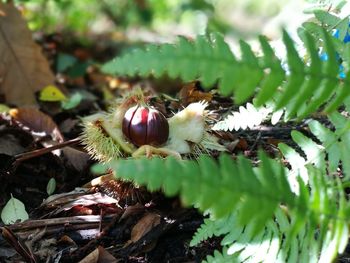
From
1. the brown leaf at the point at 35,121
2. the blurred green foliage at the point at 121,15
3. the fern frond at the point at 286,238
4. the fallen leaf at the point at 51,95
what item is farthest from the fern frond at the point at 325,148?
the blurred green foliage at the point at 121,15

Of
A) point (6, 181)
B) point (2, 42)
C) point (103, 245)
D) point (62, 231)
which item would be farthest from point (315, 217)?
point (2, 42)

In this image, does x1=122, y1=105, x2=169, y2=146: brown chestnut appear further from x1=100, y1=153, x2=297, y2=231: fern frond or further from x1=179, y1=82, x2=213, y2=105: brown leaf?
x1=100, y1=153, x2=297, y2=231: fern frond

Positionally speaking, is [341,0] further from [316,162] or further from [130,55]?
[130,55]

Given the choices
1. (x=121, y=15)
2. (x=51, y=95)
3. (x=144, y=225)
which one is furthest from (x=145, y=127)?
(x=121, y=15)

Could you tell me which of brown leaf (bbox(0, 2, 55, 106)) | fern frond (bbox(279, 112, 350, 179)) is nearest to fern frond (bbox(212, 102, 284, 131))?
→ fern frond (bbox(279, 112, 350, 179))

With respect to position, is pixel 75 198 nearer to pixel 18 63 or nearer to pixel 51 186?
pixel 51 186

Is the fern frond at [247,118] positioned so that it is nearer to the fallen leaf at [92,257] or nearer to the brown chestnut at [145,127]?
the brown chestnut at [145,127]
